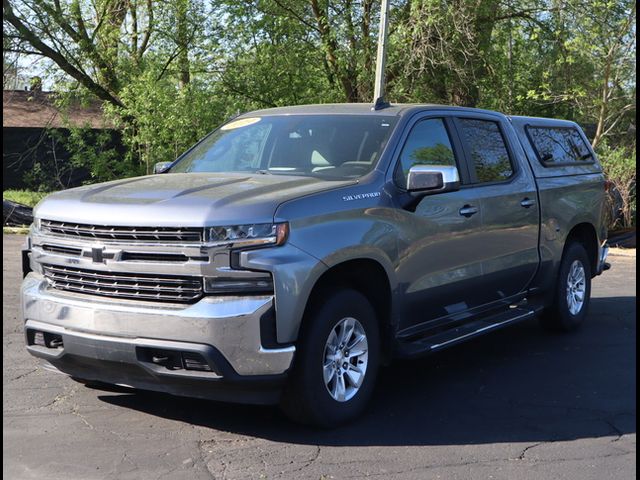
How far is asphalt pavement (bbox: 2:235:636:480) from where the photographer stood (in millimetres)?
4383

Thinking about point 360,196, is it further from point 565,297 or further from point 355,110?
point 565,297

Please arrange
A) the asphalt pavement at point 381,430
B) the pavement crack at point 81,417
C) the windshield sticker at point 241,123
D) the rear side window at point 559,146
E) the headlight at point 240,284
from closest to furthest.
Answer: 1. the asphalt pavement at point 381,430
2. the headlight at point 240,284
3. the pavement crack at point 81,417
4. the windshield sticker at point 241,123
5. the rear side window at point 559,146

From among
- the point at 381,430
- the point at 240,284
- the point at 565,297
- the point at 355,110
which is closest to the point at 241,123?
the point at 355,110

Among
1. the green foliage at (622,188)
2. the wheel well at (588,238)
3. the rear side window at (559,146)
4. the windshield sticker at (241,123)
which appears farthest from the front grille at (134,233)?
the green foliage at (622,188)

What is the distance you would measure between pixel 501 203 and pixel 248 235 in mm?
2784

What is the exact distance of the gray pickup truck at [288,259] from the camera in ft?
14.8

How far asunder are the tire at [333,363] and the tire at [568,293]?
3.08m

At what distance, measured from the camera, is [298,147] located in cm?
599

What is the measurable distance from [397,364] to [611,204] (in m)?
→ 10.8

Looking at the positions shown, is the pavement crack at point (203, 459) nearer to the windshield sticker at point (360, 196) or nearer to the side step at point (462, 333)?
the side step at point (462, 333)

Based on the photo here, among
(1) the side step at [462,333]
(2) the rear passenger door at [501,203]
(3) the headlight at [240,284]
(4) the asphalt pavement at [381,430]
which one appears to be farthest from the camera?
(2) the rear passenger door at [501,203]

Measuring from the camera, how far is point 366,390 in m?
5.20

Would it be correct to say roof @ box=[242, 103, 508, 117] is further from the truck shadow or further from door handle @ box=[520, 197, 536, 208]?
the truck shadow

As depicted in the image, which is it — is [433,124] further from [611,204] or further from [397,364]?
[611,204]
